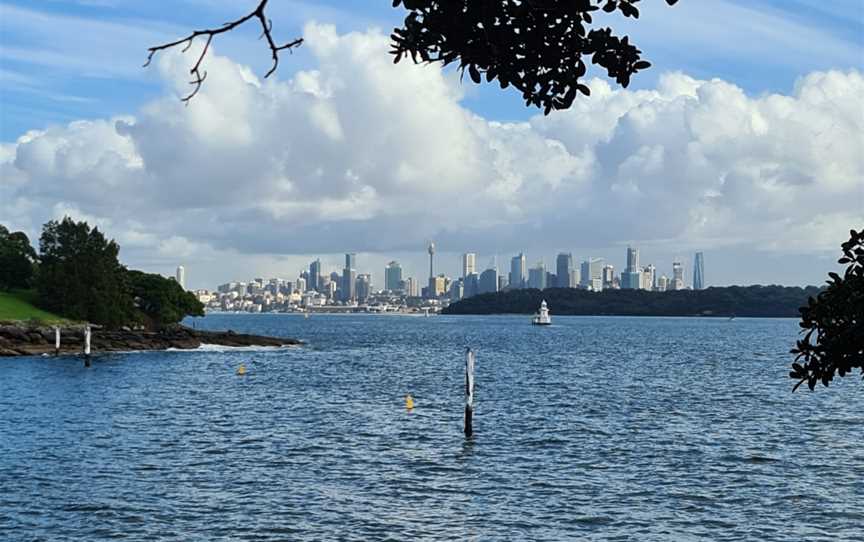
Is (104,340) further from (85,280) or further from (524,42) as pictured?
(524,42)

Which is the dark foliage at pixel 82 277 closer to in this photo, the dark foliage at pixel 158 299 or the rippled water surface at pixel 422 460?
the dark foliage at pixel 158 299

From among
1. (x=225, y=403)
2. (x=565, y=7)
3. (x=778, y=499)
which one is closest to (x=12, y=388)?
(x=225, y=403)

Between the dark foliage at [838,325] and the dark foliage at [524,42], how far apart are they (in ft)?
11.0

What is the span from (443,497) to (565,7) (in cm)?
2703

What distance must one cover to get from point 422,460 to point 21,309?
10306 centimetres

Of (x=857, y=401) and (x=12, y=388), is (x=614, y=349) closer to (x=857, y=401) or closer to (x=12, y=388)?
(x=857, y=401)

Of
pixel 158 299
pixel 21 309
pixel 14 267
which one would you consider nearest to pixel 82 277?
pixel 21 309

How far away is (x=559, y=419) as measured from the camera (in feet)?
187

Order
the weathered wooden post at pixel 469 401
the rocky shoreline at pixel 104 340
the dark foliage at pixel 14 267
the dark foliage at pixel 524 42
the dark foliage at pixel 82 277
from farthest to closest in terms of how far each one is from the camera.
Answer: the dark foliage at pixel 14 267 → the dark foliage at pixel 82 277 → the rocky shoreline at pixel 104 340 → the weathered wooden post at pixel 469 401 → the dark foliage at pixel 524 42

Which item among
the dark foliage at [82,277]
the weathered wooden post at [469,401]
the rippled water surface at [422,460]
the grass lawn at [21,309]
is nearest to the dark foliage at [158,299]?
the dark foliage at [82,277]

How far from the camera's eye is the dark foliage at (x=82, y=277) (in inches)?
5344

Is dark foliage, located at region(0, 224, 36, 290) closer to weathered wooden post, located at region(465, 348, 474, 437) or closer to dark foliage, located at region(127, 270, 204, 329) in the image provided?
dark foliage, located at region(127, 270, 204, 329)

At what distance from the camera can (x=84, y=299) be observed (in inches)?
5340

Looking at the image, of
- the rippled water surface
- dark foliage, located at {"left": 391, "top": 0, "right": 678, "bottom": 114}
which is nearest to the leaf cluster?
the rippled water surface
